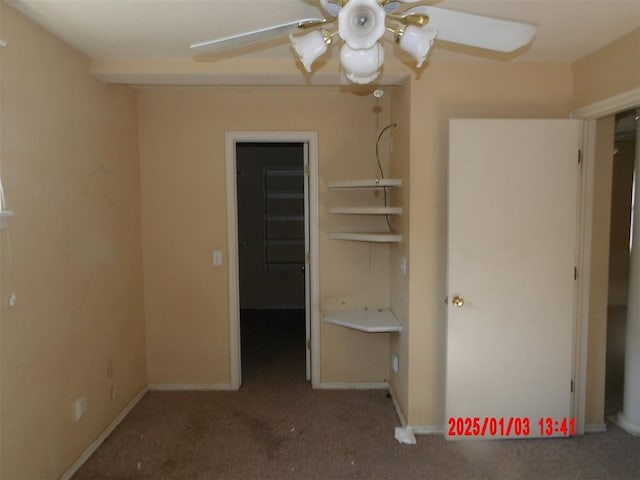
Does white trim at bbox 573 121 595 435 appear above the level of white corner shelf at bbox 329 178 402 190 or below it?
below

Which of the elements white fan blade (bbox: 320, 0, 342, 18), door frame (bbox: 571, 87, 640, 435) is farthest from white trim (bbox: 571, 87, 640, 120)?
white fan blade (bbox: 320, 0, 342, 18)

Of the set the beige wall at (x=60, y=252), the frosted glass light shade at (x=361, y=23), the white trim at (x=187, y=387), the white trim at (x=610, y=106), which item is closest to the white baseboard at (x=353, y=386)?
the white trim at (x=187, y=387)

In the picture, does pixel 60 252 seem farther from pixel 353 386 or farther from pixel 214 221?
pixel 353 386

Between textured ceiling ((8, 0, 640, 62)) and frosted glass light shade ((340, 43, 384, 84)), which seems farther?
textured ceiling ((8, 0, 640, 62))

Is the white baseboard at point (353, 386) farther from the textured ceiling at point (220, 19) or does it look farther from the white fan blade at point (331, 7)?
the white fan blade at point (331, 7)

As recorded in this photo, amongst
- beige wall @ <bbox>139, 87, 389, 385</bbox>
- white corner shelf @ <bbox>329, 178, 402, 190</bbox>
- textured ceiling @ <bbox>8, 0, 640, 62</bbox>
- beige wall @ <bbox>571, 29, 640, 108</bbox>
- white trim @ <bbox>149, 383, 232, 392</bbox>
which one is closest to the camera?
textured ceiling @ <bbox>8, 0, 640, 62</bbox>

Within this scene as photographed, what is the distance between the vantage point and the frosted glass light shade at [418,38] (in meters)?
1.30

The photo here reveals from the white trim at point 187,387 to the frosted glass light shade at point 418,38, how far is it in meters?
2.87

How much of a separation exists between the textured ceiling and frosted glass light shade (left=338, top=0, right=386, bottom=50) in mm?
501

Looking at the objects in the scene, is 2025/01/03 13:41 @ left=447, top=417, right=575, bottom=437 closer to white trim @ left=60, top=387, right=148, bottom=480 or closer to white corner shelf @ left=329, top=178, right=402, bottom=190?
white corner shelf @ left=329, top=178, right=402, bottom=190

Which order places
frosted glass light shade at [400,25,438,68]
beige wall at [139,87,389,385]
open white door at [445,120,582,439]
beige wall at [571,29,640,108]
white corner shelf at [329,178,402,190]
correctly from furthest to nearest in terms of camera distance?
beige wall at [139,87,389,385] → white corner shelf at [329,178,402,190] → open white door at [445,120,582,439] → beige wall at [571,29,640,108] → frosted glass light shade at [400,25,438,68]

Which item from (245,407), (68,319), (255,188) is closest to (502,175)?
(245,407)

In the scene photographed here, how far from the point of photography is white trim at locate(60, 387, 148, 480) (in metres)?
2.27

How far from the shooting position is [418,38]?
132 centimetres
